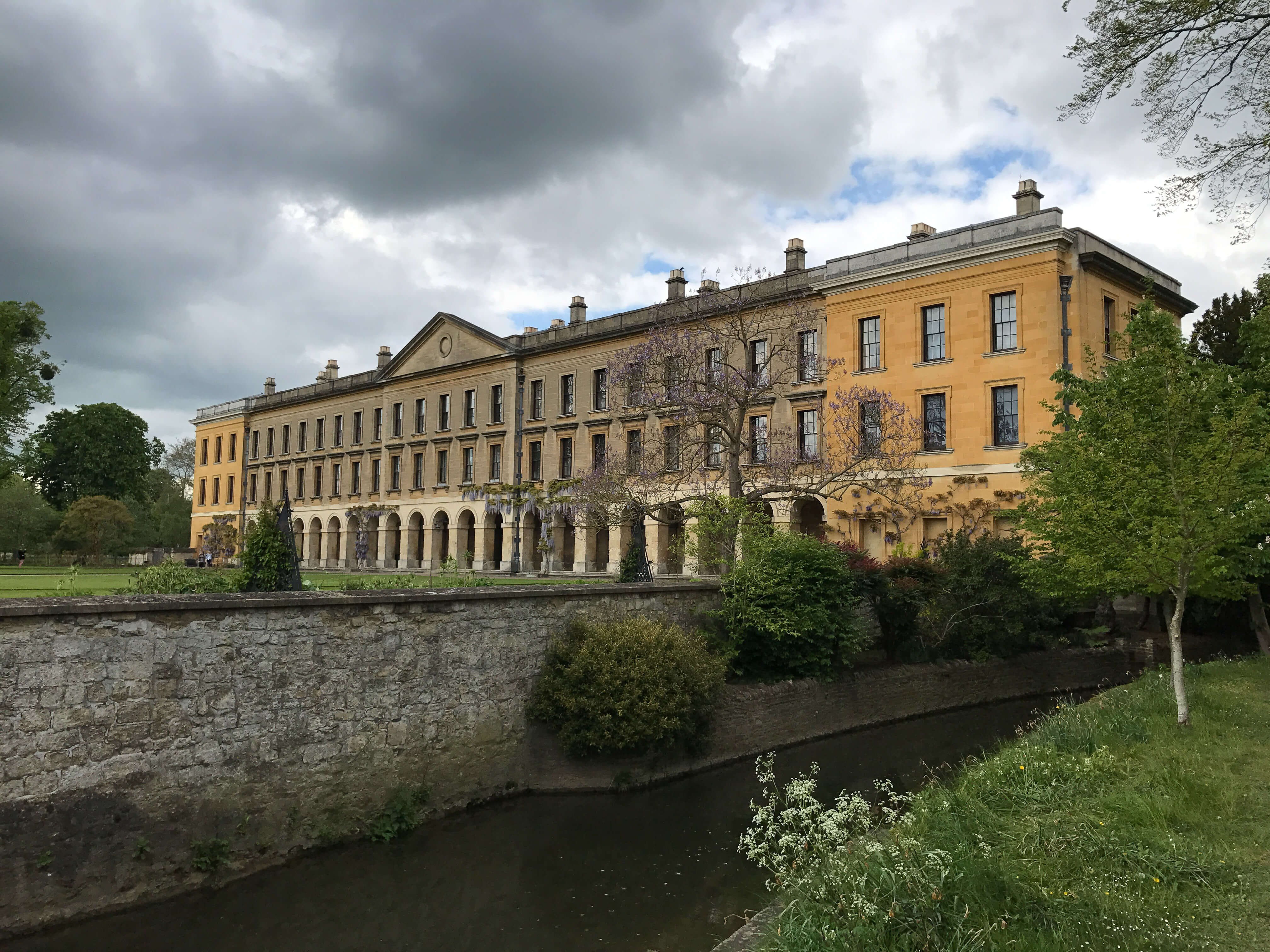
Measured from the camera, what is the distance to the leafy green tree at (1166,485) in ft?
36.2

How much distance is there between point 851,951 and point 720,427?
18.2 meters

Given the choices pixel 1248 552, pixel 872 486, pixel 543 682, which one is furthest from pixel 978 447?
pixel 543 682

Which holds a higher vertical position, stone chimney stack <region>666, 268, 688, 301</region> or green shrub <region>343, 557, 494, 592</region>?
stone chimney stack <region>666, 268, 688, 301</region>

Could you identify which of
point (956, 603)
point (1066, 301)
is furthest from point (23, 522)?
point (1066, 301)

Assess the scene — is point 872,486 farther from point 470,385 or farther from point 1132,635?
point 470,385

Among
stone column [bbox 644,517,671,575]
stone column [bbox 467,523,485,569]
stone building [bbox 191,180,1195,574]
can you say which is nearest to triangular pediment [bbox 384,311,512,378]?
stone building [bbox 191,180,1195,574]

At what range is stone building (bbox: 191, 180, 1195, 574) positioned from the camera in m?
27.0

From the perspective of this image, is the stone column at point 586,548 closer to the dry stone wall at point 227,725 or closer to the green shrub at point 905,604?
the green shrub at point 905,604

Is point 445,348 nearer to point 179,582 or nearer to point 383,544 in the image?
point 383,544

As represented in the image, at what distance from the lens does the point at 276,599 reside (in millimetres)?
11000

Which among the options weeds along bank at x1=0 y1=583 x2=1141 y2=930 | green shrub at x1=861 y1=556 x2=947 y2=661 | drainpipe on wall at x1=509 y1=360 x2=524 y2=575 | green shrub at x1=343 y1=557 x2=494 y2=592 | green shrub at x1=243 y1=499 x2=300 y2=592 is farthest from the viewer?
drainpipe on wall at x1=509 y1=360 x2=524 y2=575

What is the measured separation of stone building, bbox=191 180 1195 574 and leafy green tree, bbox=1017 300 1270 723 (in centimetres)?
688

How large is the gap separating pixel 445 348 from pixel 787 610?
32.8 metres

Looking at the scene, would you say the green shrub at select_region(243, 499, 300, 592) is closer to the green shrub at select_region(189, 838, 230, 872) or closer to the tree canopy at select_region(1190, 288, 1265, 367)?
the green shrub at select_region(189, 838, 230, 872)
